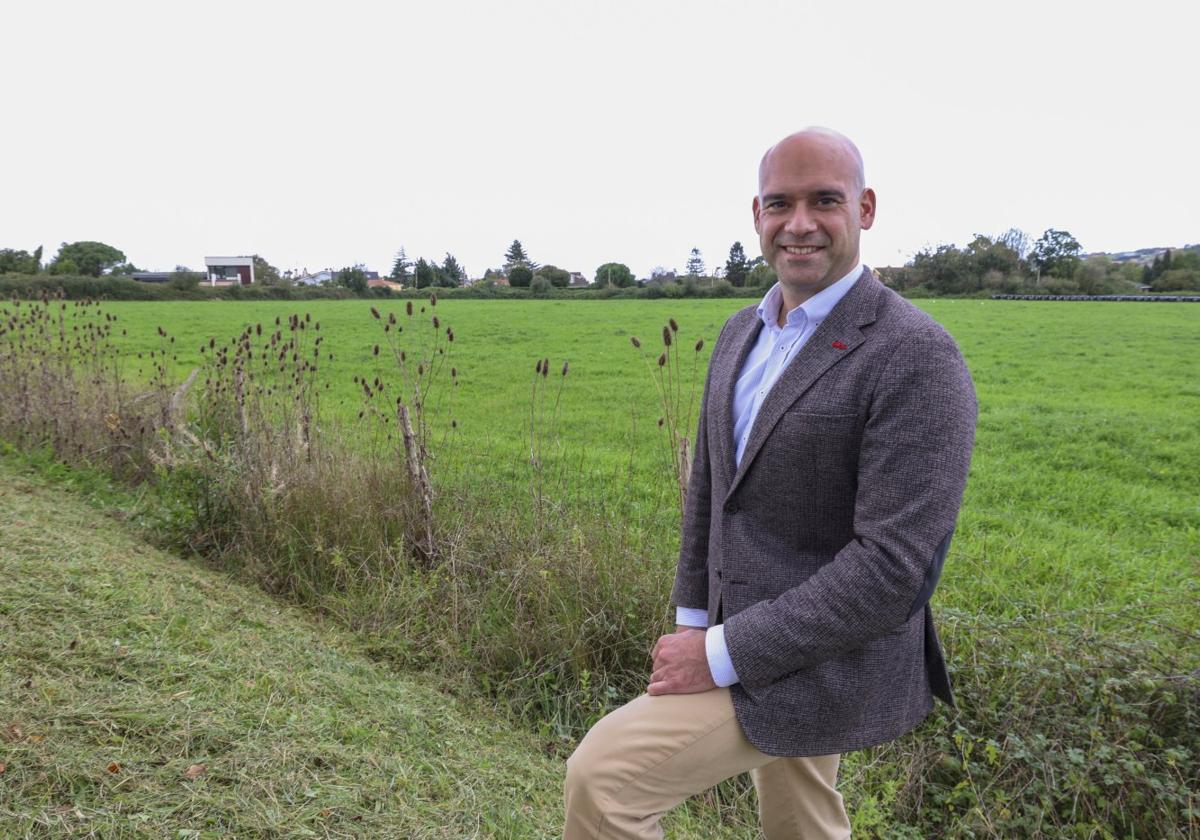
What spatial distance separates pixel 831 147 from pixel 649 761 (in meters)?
1.32

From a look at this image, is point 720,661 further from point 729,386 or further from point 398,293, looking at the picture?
point 398,293

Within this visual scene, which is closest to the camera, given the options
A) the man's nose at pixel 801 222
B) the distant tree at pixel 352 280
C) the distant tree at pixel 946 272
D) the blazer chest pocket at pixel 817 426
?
the blazer chest pocket at pixel 817 426

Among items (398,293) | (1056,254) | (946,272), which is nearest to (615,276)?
(398,293)

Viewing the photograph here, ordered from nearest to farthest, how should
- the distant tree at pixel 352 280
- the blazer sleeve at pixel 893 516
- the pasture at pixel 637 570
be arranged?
the blazer sleeve at pixel 893 516
the pasture at pixel 637 570
the distant tree at pixel 352 280

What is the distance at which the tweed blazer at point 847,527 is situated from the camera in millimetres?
1527

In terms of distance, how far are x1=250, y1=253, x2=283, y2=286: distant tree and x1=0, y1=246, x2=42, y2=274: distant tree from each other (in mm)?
10944

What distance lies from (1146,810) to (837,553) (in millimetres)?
2304

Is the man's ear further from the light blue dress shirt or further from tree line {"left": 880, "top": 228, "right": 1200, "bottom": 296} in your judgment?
tree line {"left": 880, "top": 228, "right": 1200, "bottom": 296}

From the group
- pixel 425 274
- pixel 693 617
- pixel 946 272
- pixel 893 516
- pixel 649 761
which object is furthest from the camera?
pixel 946 272

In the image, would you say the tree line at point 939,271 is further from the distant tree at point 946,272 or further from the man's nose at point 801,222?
the man's nose at point 801,222

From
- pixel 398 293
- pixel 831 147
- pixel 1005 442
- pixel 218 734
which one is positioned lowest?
pixel 1005 442

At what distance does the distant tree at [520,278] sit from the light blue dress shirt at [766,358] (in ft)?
150

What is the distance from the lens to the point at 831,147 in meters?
1.74

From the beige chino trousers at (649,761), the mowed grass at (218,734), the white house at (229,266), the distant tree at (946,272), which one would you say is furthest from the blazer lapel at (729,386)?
the white house at (229,266)
